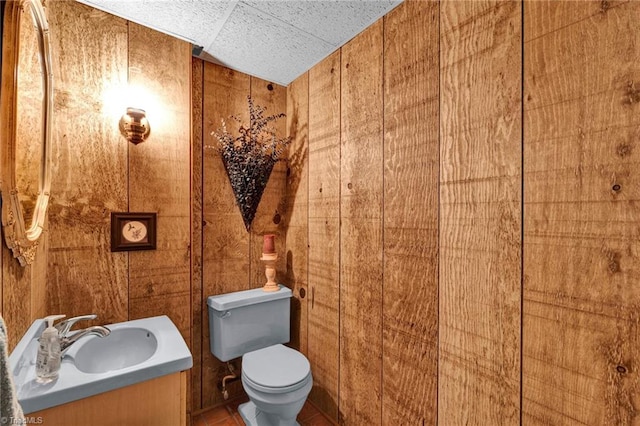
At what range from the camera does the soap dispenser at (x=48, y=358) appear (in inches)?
35.2

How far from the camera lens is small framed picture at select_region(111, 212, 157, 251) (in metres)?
1.50

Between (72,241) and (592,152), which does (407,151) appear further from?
(72,241)

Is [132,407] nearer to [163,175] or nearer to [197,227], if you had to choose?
[197,227]

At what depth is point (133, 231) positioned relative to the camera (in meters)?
1.54

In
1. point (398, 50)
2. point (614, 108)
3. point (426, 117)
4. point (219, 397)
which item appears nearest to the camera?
point (614, 108)

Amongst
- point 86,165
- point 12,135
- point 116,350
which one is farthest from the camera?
point 86,165

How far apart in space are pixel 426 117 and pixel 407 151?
165 millimetres

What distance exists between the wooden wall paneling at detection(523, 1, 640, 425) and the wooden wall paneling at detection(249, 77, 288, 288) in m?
1.54

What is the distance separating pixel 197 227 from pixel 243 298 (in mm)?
531

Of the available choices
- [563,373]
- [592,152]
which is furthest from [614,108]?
[563,373]

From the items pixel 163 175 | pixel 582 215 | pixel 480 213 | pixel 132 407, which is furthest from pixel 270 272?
pixel 582 215

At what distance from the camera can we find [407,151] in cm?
134

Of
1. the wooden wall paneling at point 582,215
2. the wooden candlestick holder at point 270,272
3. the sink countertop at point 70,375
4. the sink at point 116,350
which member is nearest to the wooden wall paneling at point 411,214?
the wooden wall paneling at point 582,215

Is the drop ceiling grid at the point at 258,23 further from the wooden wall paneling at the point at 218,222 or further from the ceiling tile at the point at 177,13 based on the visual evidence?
the wooden wall paneling at the point at 218,222
